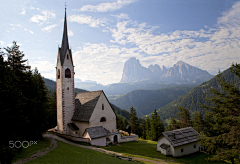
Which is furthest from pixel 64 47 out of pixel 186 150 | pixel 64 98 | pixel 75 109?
pixel 186 150

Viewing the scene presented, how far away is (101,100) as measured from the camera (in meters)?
34.1

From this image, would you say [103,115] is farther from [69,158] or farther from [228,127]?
[228,127]

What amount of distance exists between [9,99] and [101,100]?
2222cm

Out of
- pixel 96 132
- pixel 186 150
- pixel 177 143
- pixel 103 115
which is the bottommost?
pixel 186 150

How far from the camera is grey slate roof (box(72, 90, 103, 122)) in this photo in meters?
32.6

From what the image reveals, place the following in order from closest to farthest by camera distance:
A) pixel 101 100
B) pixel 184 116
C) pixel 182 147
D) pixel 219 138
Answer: pixel 219 138 < pixel 182 147 < pixel 101 100 < pixel 184 116

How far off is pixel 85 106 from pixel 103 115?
5.12 m

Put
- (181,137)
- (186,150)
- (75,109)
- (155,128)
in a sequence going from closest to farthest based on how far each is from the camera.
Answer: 1. (186,150)
2. (181,137)
3. (75,109)
4. (155,128)

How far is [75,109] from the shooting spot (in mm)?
36688

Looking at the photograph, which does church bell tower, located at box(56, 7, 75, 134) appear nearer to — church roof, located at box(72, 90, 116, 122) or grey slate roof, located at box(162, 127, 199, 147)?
church roof, located at box(72, 90, 116, 122)

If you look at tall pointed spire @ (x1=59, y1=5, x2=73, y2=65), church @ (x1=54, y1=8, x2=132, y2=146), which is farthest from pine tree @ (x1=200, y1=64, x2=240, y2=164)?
tall pointed spire @ (x1=59, y1=5, x2=73, y2=65)

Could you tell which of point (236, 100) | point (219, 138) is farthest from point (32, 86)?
point (236, 100)

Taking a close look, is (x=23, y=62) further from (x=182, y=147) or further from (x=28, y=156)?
(x=182, y=147)

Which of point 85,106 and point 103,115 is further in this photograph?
point 85,106
